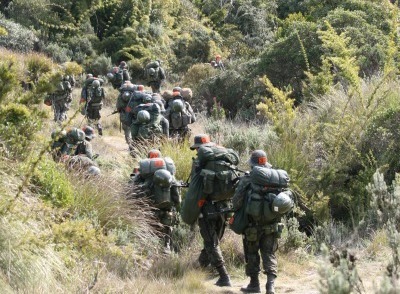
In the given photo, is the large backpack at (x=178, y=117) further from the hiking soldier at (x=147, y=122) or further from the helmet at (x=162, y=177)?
the helmet at (x=162, y=177)

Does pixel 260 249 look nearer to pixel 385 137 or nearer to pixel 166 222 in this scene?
pixel 166 222

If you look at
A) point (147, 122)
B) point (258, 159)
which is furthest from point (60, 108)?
point (258, 159)

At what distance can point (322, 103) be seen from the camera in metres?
13.5

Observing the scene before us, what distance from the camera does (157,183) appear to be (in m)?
9.59

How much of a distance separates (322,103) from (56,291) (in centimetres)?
779

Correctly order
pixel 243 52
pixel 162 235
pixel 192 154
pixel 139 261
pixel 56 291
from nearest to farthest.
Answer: pixel 56 291 < pixel 139 261 < pixel 162 235 < pixel 192 154 < pixel 243 52

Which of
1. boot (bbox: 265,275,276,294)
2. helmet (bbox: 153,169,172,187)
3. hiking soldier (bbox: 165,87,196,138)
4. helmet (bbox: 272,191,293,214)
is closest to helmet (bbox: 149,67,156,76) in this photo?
hiking soldier (bbox: 165,87,196,138)

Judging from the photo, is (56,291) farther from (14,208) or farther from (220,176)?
(220,176)

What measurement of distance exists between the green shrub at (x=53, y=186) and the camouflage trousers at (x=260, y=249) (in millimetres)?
2208

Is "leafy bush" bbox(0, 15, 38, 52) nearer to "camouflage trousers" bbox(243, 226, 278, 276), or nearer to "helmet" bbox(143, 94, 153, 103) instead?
"helmet" bbox(143, 94, 153, 103)

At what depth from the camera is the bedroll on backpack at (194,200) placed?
8.60 meters

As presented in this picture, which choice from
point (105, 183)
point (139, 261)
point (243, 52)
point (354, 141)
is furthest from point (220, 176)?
point (243, 52)

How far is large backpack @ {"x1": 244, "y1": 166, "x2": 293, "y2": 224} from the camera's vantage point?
8.02m

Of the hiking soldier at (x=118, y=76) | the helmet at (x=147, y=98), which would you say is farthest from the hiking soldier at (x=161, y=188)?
the hiking soldier at (x=118, y=76)
